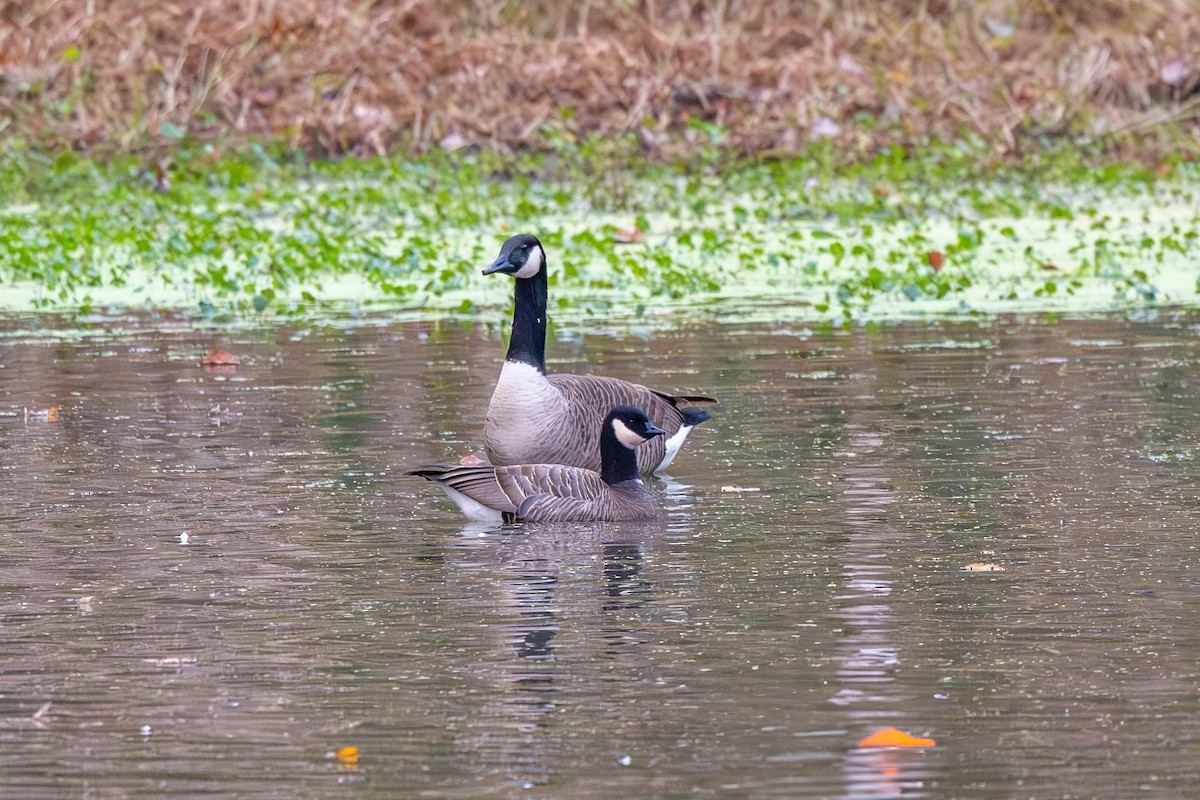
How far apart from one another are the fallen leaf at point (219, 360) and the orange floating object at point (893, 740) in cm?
801

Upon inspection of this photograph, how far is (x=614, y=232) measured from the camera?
60.2ft

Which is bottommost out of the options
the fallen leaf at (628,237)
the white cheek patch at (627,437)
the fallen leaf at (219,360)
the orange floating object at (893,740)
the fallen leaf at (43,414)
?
the orange floating object at (893,740)

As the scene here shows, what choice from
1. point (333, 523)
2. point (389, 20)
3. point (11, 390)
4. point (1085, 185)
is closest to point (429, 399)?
point (11, 390)

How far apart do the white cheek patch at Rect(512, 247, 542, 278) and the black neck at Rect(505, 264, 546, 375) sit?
0.02 metres

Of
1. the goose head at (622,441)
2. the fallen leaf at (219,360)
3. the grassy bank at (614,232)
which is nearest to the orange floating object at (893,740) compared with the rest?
the goose head at (622,441)

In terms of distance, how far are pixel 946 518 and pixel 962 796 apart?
336 cm

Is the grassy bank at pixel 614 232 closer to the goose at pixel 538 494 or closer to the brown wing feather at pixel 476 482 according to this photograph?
the goose at pixel 538 494

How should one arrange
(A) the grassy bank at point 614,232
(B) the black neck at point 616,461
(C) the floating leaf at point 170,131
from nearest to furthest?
(B) the black neck at point 616,461 → (A) the grassy bank at point 614,232 → (C) the floating leaf at point 170,131

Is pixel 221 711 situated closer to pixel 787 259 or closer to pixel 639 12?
pixel 787 259

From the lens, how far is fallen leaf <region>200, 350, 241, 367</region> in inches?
503

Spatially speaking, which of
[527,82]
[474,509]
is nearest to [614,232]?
[527,82]

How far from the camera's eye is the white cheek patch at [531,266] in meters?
9.77

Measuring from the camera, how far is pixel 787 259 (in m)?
16.7

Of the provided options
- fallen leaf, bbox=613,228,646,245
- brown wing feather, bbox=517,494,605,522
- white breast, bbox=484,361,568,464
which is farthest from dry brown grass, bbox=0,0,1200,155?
brown wing feather, bbox=517,494,605,522
